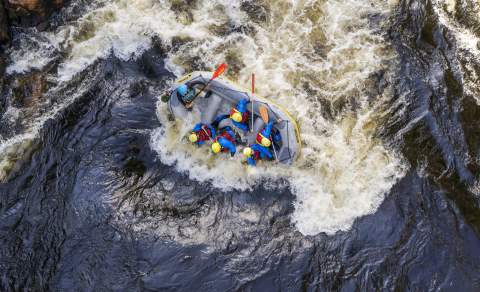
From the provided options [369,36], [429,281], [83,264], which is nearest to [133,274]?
[83,264]

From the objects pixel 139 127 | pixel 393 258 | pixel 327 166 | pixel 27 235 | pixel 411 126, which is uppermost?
pixel 411 126

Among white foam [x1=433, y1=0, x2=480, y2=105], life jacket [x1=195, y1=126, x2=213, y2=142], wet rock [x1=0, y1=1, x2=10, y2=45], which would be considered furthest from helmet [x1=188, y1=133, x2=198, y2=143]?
white foam [x1=433, y1=0, x2=480, y2=105]

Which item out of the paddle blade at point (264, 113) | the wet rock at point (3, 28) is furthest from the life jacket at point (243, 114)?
the wet rock at point (3, 28)

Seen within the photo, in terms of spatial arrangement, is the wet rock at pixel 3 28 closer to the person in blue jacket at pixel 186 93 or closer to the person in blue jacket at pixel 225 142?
the person in blue jacket at pixel 186 93

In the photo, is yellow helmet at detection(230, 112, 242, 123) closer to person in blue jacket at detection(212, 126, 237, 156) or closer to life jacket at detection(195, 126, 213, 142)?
person in blue jacket at detection(212, 126, 237, 156)

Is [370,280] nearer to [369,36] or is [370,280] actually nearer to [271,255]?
[271,255]

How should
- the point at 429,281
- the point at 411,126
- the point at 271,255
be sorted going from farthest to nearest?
1. the point at 411,126
2. the point at 271,255
3. the point at 429,281
